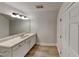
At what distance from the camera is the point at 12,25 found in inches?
172

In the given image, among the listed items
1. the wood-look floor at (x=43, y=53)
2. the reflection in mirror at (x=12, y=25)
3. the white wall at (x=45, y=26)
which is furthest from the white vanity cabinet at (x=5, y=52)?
the white wall at (x=45, y=26)

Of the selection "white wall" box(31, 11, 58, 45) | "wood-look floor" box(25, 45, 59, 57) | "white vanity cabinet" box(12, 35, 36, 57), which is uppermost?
"white wall" box(31, 11, 58, 45)

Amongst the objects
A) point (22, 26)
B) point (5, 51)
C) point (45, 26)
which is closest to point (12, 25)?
point (22, 26)

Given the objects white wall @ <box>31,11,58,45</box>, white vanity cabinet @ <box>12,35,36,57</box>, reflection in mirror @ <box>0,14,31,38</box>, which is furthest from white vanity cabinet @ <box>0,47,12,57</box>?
white wall @ <box>31,11,58,45</box>

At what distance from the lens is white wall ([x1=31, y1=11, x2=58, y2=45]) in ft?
21.3

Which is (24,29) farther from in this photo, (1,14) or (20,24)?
(1,14)

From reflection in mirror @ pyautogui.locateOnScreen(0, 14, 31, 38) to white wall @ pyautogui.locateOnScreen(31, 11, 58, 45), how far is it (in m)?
0.49

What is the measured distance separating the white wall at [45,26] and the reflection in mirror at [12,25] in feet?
1.62

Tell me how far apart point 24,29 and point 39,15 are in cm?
136

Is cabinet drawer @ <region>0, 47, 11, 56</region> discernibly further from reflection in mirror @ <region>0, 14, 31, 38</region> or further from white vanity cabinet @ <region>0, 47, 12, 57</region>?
reflection in mirror @ <region>0, 14, 31, 38</region>

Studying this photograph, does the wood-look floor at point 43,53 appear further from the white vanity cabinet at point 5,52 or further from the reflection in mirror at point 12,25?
the white vanity cabinet at point 5,52

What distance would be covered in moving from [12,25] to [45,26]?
2623mm

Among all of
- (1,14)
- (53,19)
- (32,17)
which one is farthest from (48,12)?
(1,14)

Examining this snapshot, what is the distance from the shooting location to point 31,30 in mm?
6523
